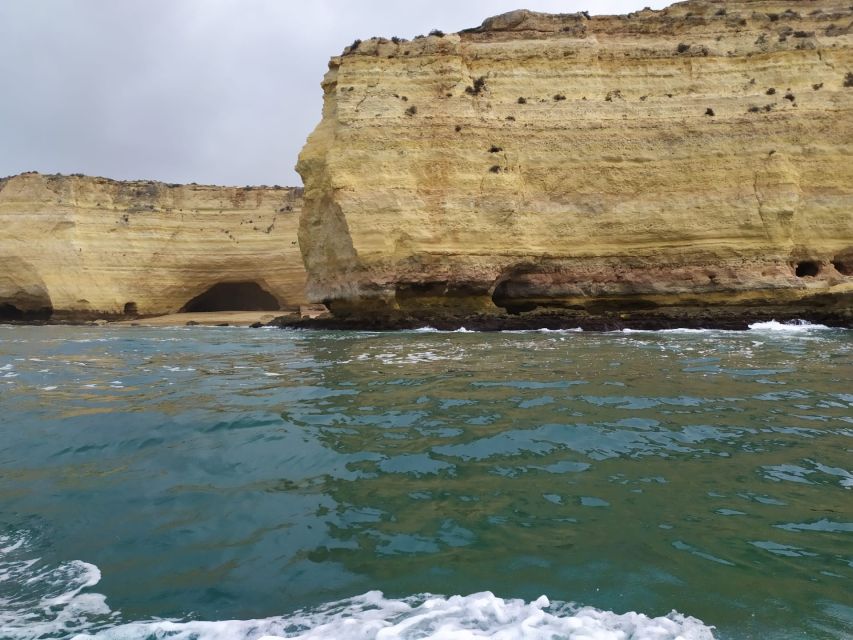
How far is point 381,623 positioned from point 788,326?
57.8ft

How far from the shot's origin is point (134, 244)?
32.6 m

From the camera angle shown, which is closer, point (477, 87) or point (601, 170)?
point (601, 170)

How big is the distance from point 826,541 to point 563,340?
1074 centimetres

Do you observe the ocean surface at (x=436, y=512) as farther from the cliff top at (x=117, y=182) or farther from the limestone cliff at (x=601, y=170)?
the cliff top at (x=117, y=182)

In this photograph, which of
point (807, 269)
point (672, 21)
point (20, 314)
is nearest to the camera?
point (807, 269)

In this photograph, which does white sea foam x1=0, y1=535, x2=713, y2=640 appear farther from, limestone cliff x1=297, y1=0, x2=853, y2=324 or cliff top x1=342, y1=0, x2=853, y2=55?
cliff top x1=342, y1=0, x2=853, y2=55

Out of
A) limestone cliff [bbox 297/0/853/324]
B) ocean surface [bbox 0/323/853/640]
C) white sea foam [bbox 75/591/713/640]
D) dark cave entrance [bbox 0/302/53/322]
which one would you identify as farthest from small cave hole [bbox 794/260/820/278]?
dark cave entrance [bbox 0/302/53/322]

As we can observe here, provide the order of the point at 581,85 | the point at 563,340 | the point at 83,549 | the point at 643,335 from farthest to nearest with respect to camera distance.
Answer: the point at 581,85 → the point at 643,335 → the point at 563,340 → the point at 83,549

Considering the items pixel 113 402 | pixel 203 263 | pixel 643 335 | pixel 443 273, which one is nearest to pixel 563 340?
pixel 643 335

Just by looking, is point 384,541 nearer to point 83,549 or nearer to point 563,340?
point 83,549

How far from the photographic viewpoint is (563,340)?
13664 mm

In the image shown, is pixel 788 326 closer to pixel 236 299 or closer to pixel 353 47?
pixel 353 47

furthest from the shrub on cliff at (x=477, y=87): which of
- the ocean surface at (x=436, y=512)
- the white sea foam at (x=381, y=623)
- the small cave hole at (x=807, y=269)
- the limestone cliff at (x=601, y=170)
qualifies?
the white sea foam at (x=381, y=623)

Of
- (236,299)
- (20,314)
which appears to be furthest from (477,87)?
(20,314)
